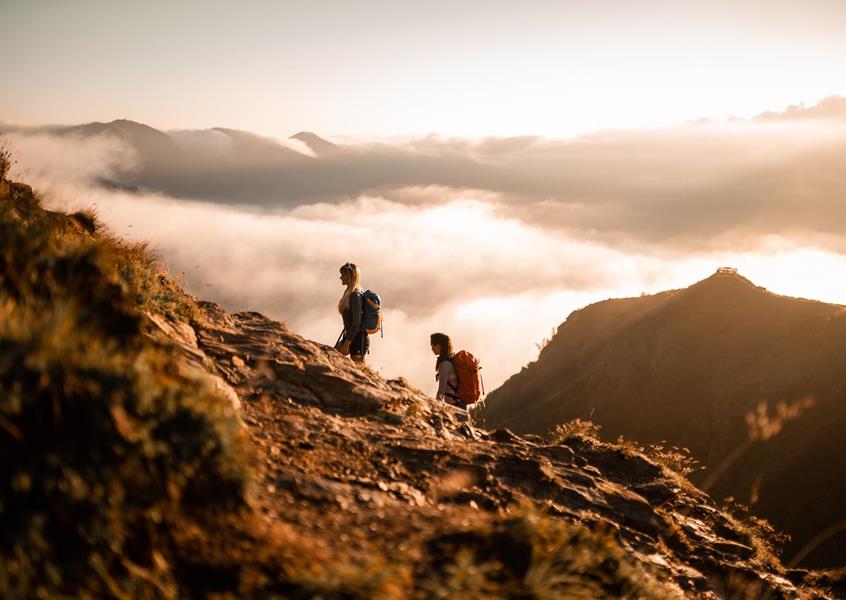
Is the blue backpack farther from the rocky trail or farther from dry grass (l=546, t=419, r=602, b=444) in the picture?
dry grass (l=546, t=419, r=602, b=444)

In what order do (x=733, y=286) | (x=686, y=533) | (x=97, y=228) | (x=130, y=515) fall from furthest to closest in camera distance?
1. (x=733, y=286)
2. (x=97, y=228)
3. (x=686, y=533)
4. (x=130, y=515)

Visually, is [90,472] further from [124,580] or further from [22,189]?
[22,189]

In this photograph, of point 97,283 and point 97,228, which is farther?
point 97,228

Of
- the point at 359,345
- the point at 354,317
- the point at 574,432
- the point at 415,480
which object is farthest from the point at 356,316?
the point at 415,480

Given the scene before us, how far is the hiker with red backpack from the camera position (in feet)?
38.8

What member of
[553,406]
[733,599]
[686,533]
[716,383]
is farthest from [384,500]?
[553,406]

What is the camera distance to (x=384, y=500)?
5113mm

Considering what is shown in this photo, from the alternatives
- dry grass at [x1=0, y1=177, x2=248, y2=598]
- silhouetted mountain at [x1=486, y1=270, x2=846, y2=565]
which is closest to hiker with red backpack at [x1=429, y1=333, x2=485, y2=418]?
dry grass at [x1=0, y1=177, x2=248, y2=598]

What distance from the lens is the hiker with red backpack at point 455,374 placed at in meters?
11.8

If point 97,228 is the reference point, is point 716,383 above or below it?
below

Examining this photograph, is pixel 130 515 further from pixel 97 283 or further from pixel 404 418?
pixel 404 418

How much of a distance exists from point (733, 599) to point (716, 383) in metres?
58.5

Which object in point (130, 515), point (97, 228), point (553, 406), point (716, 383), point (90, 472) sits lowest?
point (553, 406)

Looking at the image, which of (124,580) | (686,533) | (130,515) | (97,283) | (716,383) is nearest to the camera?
(124,580)
